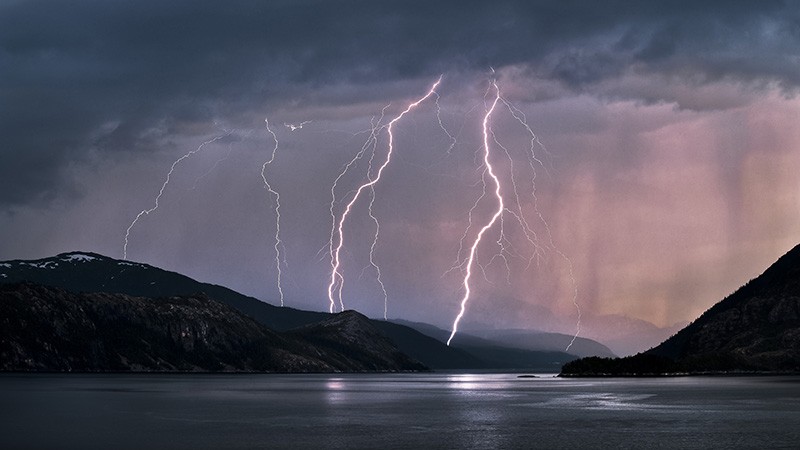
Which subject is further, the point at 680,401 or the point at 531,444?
the point at 680,401

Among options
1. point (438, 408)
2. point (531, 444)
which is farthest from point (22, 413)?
point (531, 444)

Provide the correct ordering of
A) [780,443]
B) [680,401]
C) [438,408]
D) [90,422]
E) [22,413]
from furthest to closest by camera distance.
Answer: [680,401], [438,408], [22,413], [90,422], [780,443]

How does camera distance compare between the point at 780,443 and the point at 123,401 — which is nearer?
the point at 780,443

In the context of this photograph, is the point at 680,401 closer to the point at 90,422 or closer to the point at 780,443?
the point at 780,443

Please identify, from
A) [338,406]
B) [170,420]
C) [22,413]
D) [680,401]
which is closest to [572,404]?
[680,401]

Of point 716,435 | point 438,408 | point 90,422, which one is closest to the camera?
point 716,435

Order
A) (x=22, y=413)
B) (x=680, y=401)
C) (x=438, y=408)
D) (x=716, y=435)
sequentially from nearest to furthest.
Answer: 1. (x=716, y=435)
2. (x=22, y=413)
3. (x=438, y=408)
4. (x=680, y=401)

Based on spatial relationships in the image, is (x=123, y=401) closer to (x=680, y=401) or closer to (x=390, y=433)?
(x=390, y=433)

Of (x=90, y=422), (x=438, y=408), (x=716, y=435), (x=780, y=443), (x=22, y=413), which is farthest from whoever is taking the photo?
(x=438, y=408)
